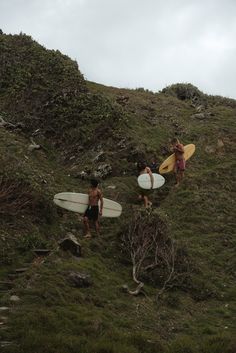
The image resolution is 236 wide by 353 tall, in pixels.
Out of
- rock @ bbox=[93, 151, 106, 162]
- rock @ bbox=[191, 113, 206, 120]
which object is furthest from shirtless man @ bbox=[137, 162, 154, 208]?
rock @ bbox=[191, 113, 206, 120]

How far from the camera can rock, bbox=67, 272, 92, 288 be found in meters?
11.4

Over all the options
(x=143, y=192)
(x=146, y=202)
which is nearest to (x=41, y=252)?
(x=146, y=202)

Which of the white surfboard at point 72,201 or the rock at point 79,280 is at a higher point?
the white surfboard at point 72,201

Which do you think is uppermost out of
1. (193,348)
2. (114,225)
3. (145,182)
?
(145,182)

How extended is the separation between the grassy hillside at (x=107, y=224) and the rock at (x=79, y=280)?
0.36 ft

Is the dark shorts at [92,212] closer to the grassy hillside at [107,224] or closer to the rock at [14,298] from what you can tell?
the grassy hillside at [107,224]

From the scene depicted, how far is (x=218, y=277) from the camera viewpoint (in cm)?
1382

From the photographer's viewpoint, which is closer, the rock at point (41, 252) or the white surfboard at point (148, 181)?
the rock at point (41, 252)

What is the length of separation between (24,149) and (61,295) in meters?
9.57

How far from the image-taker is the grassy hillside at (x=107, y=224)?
32.7 ft

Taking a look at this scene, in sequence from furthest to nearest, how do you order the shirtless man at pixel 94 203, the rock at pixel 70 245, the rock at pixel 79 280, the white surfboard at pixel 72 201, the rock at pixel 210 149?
1. the rock at pixel 210 149
2. the white surfboard at pixel 72 201
3. the shirtless man at pixel 94 203
4. the rock at pixel 70 245
5. the rock at pixel 79 280

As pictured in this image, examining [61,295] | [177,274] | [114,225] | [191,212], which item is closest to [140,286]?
[177,274]

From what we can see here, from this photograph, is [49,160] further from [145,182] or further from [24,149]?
[145,182]

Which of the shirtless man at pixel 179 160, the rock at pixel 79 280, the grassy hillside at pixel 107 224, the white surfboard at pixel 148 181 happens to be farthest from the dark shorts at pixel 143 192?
the rock at pixel 79 280
